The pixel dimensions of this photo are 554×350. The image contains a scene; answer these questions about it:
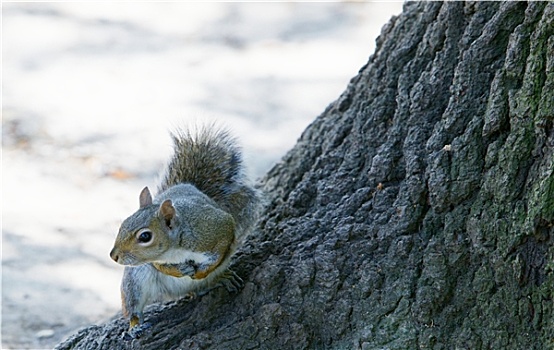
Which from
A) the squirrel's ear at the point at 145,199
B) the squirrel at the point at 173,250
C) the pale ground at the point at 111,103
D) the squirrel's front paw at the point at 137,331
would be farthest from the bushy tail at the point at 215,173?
the pale ground at the point at 111,103

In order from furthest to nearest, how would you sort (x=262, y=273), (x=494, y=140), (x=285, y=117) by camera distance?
(x=285, y=117), (x=262, y=273), (x=494, y=140)

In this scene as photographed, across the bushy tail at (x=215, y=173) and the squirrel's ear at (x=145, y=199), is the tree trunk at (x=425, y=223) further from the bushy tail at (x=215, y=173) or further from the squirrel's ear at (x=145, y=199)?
the squirrel's ear at (x=145, y=199)

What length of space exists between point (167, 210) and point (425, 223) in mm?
578

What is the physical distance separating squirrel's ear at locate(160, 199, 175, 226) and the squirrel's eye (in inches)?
2.0

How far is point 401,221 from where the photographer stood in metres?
1.86

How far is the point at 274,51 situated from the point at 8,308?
238 centimetres

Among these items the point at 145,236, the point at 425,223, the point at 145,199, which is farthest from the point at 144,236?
the point at 425,223

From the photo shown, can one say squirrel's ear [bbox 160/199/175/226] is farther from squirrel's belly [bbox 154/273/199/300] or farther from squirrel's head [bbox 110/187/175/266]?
squirrel's belly [bbox 154/273/199/300]

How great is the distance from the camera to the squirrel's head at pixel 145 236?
1.97 metres

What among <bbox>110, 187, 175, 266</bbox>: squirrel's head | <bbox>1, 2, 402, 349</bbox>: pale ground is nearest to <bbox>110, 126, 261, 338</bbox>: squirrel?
<bbox>110, 187, 175, 266</bbox>: squirrel's head

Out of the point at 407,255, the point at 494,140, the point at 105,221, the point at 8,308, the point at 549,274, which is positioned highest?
the point at 105,221

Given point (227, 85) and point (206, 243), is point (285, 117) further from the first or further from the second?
point (206, 243)

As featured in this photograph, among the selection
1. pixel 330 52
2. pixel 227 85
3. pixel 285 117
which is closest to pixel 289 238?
pixel 285 117

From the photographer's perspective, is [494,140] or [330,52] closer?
[494,140]
